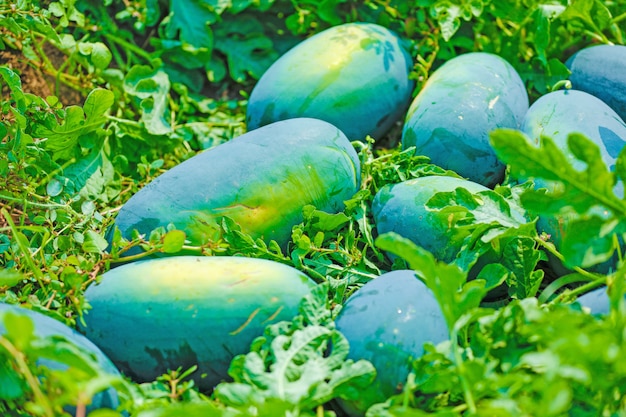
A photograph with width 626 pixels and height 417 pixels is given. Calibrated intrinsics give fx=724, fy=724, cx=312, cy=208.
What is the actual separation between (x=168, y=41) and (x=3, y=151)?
0.71 metres

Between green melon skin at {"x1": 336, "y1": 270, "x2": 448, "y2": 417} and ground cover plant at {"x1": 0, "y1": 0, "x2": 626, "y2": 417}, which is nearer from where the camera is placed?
ground cover plant at {"x1": 0, "y1": 0, "x2": 626, "y2": 417}

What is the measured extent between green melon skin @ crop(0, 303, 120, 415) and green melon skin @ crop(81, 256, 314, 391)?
0.05 meters

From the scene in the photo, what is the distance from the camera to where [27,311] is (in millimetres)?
1205

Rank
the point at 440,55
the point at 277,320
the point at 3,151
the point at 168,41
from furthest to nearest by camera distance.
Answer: the point at 168,41 < the point at 440,55 < the point at 3,151 < the point at 277,320

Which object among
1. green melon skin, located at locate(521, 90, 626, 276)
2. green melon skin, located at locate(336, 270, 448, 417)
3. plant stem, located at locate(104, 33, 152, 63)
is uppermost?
plant stem, located at locate(104, 33, 152, 63)

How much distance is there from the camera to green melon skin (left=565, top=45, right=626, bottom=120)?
1.74 m

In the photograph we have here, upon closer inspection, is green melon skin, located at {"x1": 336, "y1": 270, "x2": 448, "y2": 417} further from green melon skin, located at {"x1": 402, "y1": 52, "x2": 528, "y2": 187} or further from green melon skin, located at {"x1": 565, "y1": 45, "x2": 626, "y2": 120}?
green melon skin, located at {"x1": 565, "y1": 45, "x2": 626, "y2": 120}

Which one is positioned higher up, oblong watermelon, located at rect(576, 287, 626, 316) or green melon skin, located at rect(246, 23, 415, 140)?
green melon skin, located at rect(246, 23, 415, 140)

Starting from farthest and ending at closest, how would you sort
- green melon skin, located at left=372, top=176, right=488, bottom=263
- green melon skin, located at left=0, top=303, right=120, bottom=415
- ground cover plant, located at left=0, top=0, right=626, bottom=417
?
green melon skin, located at left=372, top=176, right=488, bottom=263 < green melon skin, located at left=0, top=303, right=120, bottom=415 < ground cover plant, located at left=0, top=0, right=626, bottom=417

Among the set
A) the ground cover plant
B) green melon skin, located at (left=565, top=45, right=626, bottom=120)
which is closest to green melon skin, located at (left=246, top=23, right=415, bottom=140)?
the ground cover plant

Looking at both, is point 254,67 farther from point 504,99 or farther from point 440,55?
point 504,99

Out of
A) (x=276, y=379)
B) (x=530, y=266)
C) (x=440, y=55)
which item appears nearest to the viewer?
(x=276, y=379)

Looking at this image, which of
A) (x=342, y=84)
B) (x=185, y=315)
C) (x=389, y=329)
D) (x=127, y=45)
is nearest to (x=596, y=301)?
(x=389, y=329)

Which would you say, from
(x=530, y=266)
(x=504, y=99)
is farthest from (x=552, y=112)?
(x=530, y=266)
